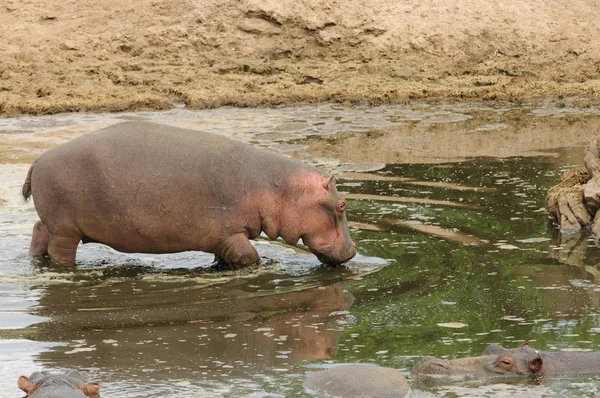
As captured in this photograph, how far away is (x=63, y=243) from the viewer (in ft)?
25.1

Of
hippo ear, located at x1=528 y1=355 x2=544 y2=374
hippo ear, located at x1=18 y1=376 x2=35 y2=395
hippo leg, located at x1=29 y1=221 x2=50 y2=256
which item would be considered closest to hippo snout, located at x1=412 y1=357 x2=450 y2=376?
hippo ear, located at x1=528 y1=355 x2=544 y2=374

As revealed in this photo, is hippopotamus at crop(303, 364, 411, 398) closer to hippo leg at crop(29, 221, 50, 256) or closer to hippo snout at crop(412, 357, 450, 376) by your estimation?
hippo snout at crop(412, 357, 450, 376)

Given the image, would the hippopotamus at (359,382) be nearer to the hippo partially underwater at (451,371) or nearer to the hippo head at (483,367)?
the hippo partially underwater at (451,371)

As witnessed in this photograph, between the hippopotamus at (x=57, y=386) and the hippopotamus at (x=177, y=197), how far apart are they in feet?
8.63

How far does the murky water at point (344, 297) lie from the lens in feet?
18.4

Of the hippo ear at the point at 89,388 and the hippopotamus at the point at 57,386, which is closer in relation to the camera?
the hippopotamus at the point at 57,386

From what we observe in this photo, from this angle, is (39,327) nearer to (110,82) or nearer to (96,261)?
(96,261)

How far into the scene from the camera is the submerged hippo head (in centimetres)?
771

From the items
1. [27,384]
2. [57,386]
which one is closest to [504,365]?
[57,386]

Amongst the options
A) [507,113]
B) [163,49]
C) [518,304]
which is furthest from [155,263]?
[163,49]

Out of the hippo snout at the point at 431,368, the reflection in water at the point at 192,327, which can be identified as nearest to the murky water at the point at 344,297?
the reflection in water at the point at 192,327

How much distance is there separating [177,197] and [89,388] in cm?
276

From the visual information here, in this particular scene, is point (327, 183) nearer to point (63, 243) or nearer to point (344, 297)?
point (344, 297)

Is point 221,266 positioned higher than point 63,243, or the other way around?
point 63,243
